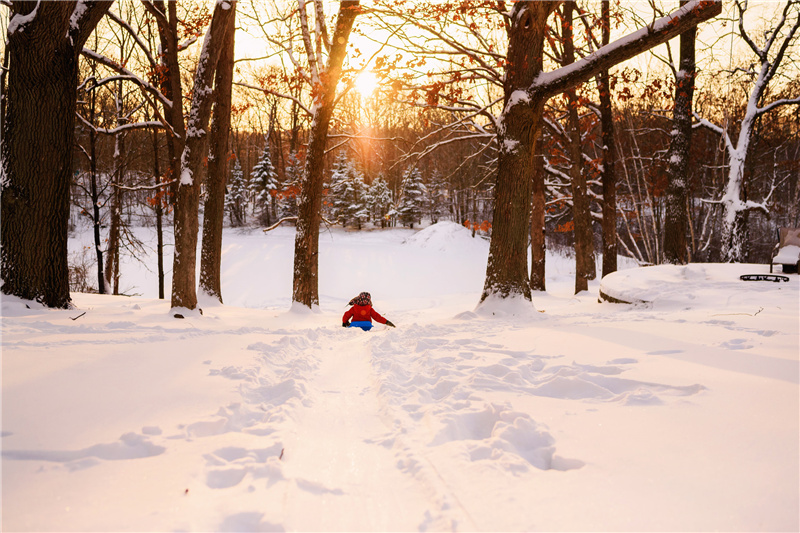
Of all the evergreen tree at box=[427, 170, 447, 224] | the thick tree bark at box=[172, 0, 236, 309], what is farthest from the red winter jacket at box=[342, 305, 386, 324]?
the evergreen tree at box=[427, 170, 447, 224]

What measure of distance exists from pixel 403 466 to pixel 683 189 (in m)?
12.2

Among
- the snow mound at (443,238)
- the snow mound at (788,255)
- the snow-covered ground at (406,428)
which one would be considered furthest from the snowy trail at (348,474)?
the snow mound at (443,238)

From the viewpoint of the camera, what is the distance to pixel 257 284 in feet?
73.8

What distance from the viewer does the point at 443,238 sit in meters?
32.8

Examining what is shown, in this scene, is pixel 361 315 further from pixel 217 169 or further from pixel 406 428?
pixel 217 169

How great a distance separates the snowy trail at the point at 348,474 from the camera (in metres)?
2.10

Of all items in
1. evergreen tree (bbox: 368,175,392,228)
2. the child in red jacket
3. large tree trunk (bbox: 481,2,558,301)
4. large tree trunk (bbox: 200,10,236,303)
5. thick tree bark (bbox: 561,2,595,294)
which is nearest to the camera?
large tree trunk (bbox: 481,2,558,301)

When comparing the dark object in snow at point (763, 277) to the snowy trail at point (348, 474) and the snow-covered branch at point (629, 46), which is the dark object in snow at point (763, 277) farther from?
the snowy trail at point (348, 474)

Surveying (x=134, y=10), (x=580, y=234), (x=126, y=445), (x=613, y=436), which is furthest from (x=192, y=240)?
(x=134, y=10)

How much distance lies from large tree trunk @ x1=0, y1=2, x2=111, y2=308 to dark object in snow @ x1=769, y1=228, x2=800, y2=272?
12.9 metres

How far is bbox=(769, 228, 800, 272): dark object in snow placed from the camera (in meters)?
8.51

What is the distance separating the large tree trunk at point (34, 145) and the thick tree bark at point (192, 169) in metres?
2.01

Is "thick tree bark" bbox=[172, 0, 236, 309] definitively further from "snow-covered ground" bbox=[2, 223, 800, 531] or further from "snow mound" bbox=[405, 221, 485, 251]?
"snow mound" bbox=[405, 221, 485, 251]

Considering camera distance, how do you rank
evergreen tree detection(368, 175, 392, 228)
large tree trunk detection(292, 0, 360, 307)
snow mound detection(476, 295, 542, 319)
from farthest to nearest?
1. evergreen tree detection(368, 175, 392, 228)
2. large tree trunk detection(292, 0, 360, 307)
3. snow mound detection(476, 295, 542, 319)
